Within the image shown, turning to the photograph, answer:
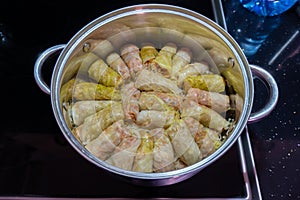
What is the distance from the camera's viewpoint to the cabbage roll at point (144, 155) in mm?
825

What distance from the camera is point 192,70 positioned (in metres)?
0.94

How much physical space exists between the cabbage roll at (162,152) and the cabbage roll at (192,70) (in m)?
0.15

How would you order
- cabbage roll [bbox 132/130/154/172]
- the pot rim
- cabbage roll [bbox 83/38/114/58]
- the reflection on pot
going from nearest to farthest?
the pot rim
cabbage roll [bbox 132/130/154/172]
cabbage roll [bbox 83/38/114/58]
the reflection on pot

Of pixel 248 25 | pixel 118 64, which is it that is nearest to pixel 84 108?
pixel 118 64

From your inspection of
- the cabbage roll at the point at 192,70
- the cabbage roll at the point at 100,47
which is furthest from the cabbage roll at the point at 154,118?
the cabbage roll at the point at 100,47

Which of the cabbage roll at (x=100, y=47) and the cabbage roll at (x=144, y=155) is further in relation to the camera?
the cabbage roll at (x=100, y=47)

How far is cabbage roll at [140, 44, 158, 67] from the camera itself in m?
0.95

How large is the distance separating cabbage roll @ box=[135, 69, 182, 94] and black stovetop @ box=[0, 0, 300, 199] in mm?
217

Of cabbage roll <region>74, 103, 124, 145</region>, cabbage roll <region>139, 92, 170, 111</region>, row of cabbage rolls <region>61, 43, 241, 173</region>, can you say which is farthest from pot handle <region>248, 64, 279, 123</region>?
cabbage roll <region>74, 103, 124, 145</region>

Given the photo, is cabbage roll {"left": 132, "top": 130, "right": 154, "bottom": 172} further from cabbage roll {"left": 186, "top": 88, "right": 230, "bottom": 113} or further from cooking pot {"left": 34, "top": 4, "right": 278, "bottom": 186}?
cabbage roll {"left": 186, "top": 88, "right": 230, "bottom": 113}

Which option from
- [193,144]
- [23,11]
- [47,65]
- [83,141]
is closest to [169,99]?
[193,144]

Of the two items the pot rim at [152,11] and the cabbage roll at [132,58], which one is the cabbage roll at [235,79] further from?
the cabbage roll at [132,58]

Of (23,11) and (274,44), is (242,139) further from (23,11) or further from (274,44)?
(23,11)

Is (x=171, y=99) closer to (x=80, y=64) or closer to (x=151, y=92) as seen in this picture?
(x=151, y=92)
